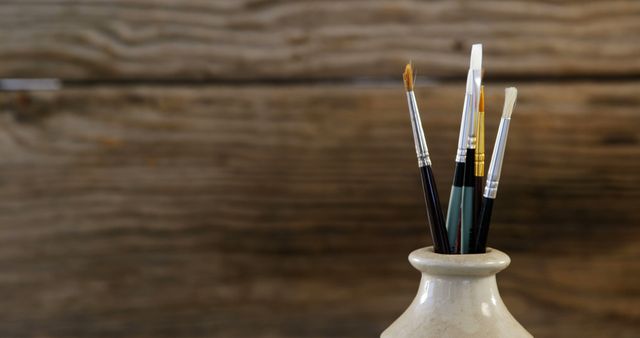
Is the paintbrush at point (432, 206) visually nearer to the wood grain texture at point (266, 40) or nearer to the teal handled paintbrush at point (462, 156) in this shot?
the teal handled paintbrush at point (462, 156)

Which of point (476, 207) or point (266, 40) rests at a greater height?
point (266, 40)

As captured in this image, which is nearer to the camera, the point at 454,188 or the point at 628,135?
the point at 454,188

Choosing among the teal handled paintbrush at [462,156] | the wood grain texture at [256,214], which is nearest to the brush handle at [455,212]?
the teal handled paintbrush at [462,156]

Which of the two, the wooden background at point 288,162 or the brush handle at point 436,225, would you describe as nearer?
the brush handle at point 436,225

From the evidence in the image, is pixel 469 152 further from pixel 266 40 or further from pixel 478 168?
pixel 266 40

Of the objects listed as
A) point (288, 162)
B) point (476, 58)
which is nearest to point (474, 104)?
point (476, 58)

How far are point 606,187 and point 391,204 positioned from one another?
0.17 metres

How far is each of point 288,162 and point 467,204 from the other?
0.72 feet

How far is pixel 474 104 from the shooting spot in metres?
0.45

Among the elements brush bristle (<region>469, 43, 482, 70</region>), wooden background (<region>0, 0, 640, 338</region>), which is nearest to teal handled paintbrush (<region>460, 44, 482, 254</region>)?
brush bristle (<region>469, 43, 482, 70</region>)

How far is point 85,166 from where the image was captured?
637 millimetres

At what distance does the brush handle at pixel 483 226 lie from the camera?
0.44 m

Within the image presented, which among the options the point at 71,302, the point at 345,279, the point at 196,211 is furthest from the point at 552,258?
the point at 71,302

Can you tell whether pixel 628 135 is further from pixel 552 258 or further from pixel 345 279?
pixel 345 279
